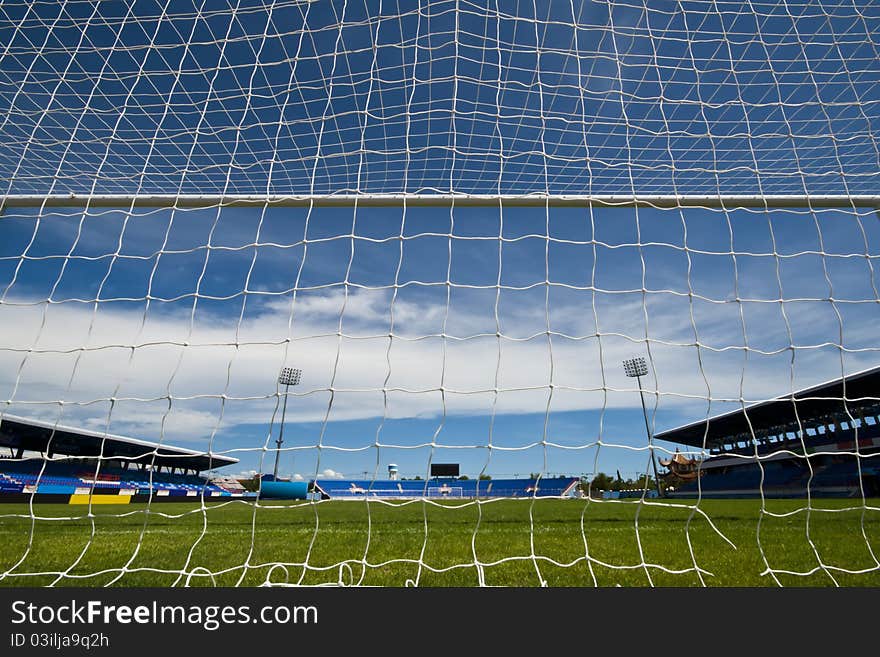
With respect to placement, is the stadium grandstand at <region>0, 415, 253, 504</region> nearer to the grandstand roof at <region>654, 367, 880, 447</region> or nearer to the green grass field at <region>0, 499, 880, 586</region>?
the green grass field at <region>0, 499, 880, 586</region>

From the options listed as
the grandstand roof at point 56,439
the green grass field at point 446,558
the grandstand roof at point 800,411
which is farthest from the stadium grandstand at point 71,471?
the grandstand roof at point 800,411

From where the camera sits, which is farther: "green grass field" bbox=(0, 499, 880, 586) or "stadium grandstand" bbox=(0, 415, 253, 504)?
"stadium grandstand" bbox=(0, 415, 253, 504)

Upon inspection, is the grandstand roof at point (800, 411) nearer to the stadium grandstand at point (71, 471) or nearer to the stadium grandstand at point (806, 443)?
the stadium grandstand at point (806, 443)

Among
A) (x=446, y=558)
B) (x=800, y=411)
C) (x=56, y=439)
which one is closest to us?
(x=446, y=558)

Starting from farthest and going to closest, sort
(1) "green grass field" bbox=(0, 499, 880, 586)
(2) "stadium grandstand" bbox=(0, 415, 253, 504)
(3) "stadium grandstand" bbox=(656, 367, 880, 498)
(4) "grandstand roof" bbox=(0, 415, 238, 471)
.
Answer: (3) "stadium grandstand" bbox=(656, 367, 880, 498)
(4) "grandstand roof" bbox=(0, 415, 238, 471)
(2) "stadium grandstand" bbox=(0, 415, 253, 504)
(1) "green grass field" bbox=(0, 499, 880, 586)

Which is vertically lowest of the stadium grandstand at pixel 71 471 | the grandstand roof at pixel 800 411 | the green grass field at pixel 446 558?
the green grass field at pixel 446 558

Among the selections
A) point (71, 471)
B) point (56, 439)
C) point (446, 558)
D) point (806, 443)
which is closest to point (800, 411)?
point (806, 443)

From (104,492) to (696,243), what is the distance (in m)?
28.1

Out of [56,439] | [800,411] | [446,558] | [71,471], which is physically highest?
[800,411]

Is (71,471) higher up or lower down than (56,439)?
lower down

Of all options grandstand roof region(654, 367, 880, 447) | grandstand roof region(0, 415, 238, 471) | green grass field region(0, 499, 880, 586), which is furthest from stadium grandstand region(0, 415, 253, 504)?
grandstand roof region(654, 367, 880, 447)

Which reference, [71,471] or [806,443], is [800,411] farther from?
[71,471]

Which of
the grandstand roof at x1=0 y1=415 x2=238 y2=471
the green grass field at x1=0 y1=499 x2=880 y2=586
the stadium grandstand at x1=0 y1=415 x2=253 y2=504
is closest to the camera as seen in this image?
the green grass field at x1=0 y1=499 x2=880 y2=586

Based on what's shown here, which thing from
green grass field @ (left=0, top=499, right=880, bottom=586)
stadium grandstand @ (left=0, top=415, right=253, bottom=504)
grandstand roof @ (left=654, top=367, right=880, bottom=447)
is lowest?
green grass field @ (left=0, top=499, right=880, bottom=586)
